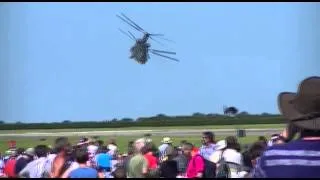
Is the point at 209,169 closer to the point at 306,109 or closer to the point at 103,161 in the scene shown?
the point at 103,161

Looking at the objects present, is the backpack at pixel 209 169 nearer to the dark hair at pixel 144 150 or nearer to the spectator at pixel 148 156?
the spectator at pixel 148 156

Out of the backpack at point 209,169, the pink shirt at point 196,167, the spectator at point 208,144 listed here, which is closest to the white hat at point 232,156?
the backpack at point 209,169

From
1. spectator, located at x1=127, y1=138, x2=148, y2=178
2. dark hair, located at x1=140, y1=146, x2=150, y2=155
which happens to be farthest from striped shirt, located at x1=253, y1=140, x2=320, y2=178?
dark hair, located at x1=140, y1=146, x2=150, y2=155

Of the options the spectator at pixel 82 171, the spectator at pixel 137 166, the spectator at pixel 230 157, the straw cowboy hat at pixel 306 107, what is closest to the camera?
the straw cowboy hat at pixel 306 107

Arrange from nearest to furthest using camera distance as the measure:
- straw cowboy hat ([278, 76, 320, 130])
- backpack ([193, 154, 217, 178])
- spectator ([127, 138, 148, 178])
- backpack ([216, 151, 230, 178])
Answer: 1. straw cowboy hat ([278, 76, 320, 130])
2. backpack ([193, 154, 217, 178])
3. backpack ([216, 151, 230, 178])
4. spectator ([127, 138, 148, 178])

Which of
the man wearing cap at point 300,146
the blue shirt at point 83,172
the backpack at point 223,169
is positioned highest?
the man wearing cap at point 300,146

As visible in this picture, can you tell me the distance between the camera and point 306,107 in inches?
149

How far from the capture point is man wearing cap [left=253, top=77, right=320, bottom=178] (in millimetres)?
3607

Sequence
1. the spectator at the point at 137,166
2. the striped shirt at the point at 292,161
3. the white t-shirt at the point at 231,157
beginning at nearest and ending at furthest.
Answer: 1. the striped shirt at the point at 292,161
2. the white t-shirt at the point at 231,157
3. the spectator at the point at 137,166

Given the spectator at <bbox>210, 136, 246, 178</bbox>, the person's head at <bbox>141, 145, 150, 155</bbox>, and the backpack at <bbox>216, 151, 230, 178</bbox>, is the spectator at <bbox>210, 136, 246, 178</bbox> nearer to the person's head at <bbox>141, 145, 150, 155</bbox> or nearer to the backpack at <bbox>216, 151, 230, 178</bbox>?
the backpack at <bbox>216, 151, 230, 178</bbox>

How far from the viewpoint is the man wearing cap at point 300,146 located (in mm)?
3607

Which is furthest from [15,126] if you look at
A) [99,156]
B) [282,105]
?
[282,105]

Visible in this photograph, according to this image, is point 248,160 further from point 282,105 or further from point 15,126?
point 15,126

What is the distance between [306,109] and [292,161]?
0.33 meters
